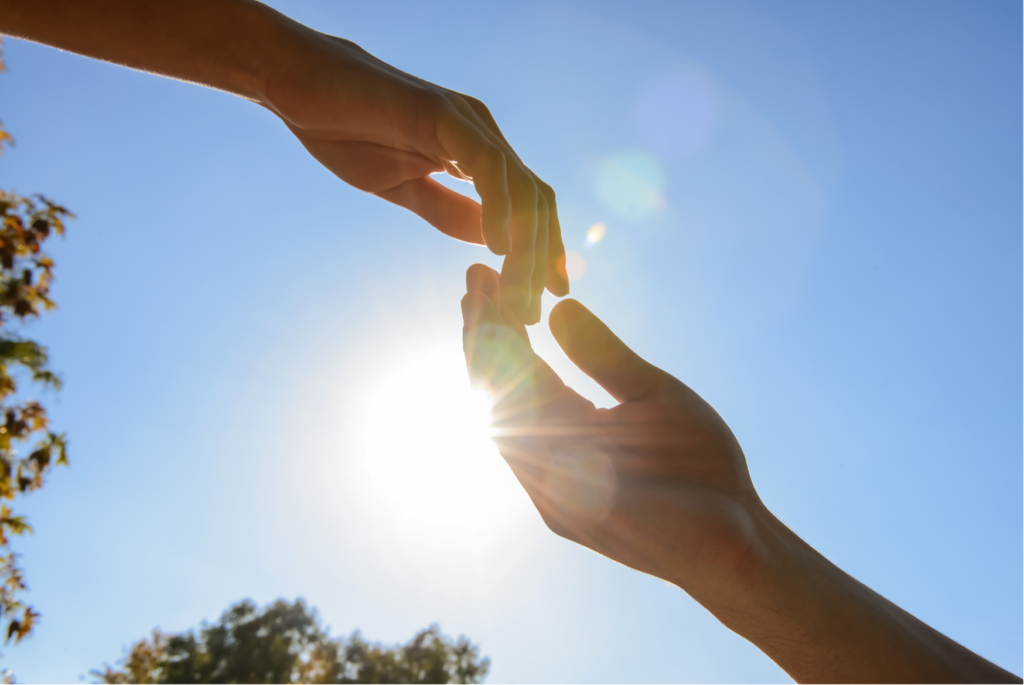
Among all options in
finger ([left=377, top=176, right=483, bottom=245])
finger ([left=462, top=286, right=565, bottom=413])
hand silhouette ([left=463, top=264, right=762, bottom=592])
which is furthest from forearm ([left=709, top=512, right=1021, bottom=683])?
finger ([left=377, top=176, right=483, bottom=245])

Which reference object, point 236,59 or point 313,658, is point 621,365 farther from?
point 313,658

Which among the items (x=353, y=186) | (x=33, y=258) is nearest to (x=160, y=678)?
(x=33, y=258)

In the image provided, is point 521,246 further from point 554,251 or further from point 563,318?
point 563,318

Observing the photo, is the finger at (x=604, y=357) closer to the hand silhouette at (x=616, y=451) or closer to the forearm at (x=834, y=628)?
the hand silhouette at (x=616, y=451)

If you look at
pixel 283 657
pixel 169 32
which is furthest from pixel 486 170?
pixel 283 657

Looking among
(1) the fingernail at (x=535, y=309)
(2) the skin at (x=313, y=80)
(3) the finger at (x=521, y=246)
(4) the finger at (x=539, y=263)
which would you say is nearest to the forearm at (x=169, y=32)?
(2) the skin at (x=313, y=80)

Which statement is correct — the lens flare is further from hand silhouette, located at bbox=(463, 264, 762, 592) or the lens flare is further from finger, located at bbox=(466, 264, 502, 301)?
finger, located at bbox=(466, 264, 502, 301)
